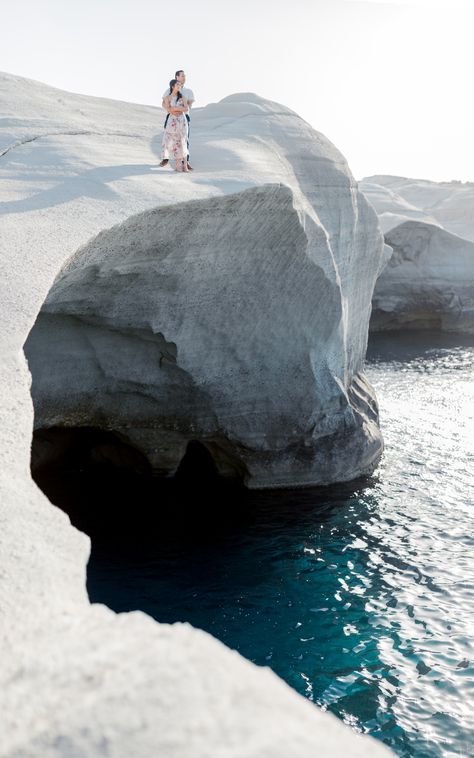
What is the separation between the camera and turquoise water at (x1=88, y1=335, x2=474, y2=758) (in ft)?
25.5

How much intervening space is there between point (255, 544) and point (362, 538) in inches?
63.6

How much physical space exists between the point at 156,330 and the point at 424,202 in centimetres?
3798

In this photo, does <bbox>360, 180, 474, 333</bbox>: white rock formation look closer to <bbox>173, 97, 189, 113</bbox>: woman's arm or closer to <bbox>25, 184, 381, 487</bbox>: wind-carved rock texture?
<bbox>25, 184, 381, 487</bbox>: wind-carved rock texture

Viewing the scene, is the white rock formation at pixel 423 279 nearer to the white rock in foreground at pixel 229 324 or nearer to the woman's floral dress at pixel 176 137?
the white rock in foreground at pixel 229 324

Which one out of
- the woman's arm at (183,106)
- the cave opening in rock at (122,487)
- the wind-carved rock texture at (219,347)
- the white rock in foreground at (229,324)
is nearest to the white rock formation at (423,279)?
the white rock in foreground at (229,324)

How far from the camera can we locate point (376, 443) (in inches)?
563

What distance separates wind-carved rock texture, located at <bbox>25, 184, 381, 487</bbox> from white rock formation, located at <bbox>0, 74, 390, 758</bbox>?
4cm

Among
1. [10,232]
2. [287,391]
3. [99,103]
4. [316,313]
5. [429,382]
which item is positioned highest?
[99,103]

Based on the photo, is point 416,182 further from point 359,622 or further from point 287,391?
point 359,622

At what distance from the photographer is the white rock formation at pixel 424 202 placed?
112ft

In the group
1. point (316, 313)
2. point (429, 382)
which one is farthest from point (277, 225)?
point (429, 382)

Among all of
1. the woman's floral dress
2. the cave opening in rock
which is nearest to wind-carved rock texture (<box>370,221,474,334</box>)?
the cave opening in rock

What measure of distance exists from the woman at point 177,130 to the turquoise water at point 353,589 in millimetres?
5632

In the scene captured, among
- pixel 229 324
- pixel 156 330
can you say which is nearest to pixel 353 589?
pixel 229 324
